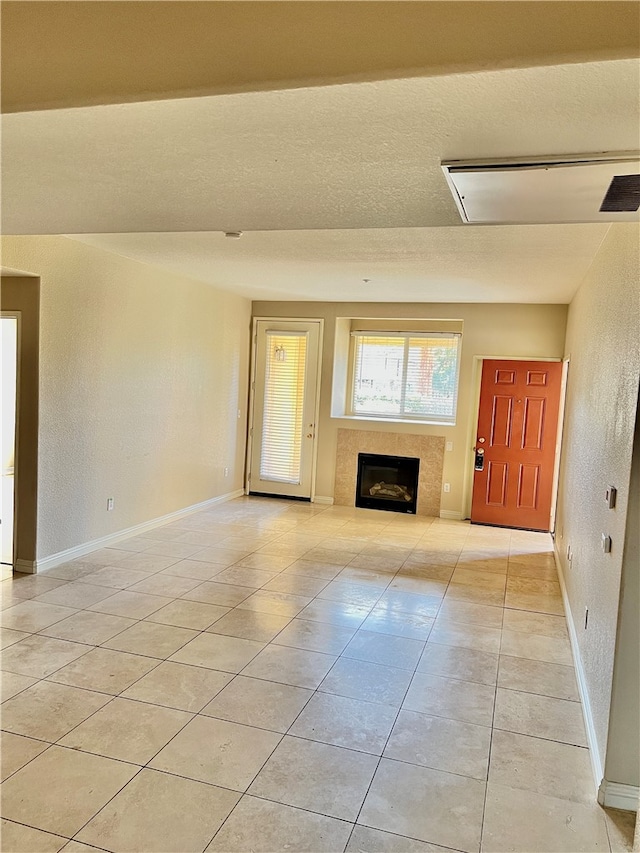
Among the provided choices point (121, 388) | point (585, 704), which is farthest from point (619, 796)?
point (121, 388)

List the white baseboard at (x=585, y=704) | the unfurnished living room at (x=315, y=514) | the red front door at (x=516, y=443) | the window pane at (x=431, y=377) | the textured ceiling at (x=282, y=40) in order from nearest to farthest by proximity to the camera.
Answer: the textured ceiling at (x=282, y=40) < the unfurnished living room at (x=315, y=514) < the white baseboard at (x=585, y=704) < the red front door at (x=516, y=443) < the window pane at (x=431, y=377)

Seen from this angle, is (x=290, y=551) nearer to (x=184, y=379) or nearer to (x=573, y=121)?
(x=184, y=379)

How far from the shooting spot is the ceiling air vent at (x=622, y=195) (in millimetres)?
1909

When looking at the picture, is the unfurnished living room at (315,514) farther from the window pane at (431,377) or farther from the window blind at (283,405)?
the window blind at (283,405)

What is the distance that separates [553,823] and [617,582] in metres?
0.93

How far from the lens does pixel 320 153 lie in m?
2.03

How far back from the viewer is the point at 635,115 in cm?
157

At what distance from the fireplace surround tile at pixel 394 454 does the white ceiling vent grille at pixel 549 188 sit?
5.15 m

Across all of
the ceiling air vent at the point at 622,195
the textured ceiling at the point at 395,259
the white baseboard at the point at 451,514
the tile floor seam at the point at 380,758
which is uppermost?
the textured ceiling at the point at 395,259

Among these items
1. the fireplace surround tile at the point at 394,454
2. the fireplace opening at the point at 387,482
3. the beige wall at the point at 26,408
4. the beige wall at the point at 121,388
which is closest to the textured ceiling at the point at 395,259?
the beige wall at the point at 121,388

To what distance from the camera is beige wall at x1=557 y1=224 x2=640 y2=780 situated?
8.08 feet

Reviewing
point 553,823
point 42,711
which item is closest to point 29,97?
point 42,711

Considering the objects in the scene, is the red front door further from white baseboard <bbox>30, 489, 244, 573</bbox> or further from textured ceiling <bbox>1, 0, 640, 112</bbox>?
textured ceiling <bbox>1, 0, 640, 112</bbox>

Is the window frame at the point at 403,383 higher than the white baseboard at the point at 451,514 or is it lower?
higher
